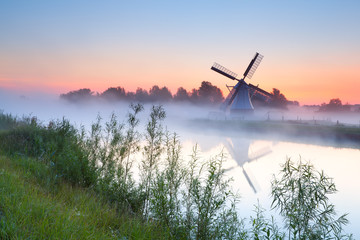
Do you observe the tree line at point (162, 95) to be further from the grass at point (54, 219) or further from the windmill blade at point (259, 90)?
the grass at point (54, 219)

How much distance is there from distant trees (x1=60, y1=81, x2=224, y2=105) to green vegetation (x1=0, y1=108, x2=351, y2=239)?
3406 inches

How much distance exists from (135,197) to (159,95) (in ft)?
333

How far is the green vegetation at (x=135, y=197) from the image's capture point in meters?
5.06

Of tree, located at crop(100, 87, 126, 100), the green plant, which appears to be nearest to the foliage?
the green plant

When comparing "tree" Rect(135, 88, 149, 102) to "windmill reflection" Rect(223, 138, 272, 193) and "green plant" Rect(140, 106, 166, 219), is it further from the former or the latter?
"green plant" Rect(140, 106, 166, 219)

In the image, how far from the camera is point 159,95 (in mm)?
109062

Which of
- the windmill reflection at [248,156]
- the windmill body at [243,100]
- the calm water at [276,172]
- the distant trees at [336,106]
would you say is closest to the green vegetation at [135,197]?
the calm water at [276,172]

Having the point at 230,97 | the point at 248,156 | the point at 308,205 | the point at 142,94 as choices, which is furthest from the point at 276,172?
the point at 142,94

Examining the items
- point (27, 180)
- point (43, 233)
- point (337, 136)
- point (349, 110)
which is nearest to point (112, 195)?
point (27, 180)

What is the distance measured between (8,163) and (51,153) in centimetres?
231

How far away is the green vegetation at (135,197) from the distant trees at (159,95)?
284 ft

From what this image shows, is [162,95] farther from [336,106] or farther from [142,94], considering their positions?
[336,106]

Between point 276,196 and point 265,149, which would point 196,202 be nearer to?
point 276,196

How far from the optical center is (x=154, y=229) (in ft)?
20.8
